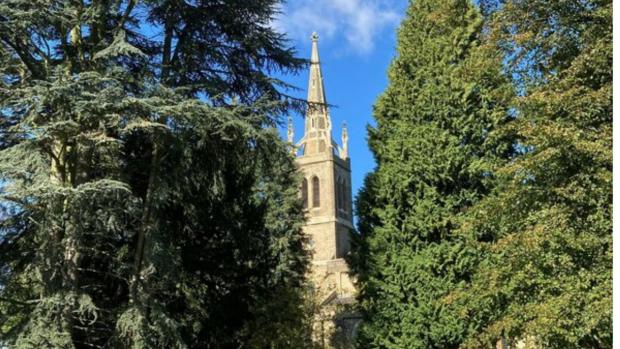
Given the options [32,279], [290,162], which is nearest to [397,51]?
[290,162]

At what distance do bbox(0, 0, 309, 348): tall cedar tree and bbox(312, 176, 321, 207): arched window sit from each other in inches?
1780

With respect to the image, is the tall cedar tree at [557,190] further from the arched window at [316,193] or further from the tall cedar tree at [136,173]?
the arched window at [316,193]

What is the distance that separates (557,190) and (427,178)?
3.92 metres

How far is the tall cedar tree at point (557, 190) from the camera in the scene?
8312 millimetres

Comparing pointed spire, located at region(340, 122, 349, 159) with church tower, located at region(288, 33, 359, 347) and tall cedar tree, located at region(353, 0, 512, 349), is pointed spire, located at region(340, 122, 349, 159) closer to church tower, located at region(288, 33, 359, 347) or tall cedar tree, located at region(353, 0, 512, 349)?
church tower, located at region(288, 33, 359, 347)

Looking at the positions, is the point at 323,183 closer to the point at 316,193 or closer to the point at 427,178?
the point at 316,193

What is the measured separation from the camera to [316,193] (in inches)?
2376

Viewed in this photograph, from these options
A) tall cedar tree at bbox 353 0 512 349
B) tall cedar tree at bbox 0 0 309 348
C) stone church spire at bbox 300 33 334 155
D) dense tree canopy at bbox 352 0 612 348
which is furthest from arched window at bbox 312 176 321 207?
tall cedar tree at bbox 353 0 512 349

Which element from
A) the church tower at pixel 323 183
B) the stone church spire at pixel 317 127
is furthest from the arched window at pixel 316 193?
the stone church spire at pixel 317 127

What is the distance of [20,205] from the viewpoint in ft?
30.1

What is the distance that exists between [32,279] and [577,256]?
26.7 ft

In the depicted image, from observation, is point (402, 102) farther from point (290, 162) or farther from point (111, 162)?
point (111, 162)

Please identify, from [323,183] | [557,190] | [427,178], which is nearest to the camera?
[557,190]

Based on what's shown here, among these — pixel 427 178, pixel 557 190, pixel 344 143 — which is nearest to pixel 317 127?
pixel 344 143
